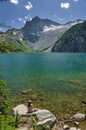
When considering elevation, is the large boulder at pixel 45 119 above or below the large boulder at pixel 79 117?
above

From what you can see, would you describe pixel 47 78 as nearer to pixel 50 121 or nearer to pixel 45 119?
pixel 45 119

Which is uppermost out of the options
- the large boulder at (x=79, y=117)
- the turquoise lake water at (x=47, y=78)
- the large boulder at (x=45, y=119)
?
the large boulder at (x=45, y=119)

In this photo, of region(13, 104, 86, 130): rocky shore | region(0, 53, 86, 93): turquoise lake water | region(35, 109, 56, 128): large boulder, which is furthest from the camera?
region(0, 53, 86, 93): turquoise lake water

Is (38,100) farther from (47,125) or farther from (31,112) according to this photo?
(47,125)

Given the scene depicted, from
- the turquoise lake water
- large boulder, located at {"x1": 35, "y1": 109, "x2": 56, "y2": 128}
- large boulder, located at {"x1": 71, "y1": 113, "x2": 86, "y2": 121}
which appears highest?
large boulder, located at {"x1": 35, "y1": 109, "x2": 56, "y2": 128}

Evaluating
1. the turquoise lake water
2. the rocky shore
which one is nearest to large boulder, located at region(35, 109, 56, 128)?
the rocky shore

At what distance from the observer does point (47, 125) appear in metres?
23.6

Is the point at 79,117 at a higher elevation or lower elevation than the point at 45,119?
lower

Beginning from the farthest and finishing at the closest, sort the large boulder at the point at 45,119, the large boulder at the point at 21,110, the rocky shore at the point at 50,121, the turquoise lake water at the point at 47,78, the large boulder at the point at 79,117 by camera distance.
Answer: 1. the turquoise lake water at the point at 47,78
2. the large boulder at the point at 21,110
3. the large boulder at the point at 79,117
4. the large boulder at the point at 45,119
5. the rocky shore at the point at 50,121

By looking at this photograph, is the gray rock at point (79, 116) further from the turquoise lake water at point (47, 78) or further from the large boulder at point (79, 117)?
the turquoise lake water at point (47, 78)

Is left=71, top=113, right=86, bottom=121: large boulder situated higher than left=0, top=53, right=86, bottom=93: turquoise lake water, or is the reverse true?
left=71, top=113, right=86, bottom=121: large boulder

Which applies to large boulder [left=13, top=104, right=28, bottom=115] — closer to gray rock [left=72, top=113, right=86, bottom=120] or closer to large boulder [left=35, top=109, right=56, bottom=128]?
large boulder [left=35, top=109, right=56, bottom=128]

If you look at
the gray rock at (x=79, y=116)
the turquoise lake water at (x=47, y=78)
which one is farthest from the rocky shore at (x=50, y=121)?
the turquoise lake water at (x=47, y=78)

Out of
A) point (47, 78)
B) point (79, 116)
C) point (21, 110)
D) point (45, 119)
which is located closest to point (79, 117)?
point (79, 116)
